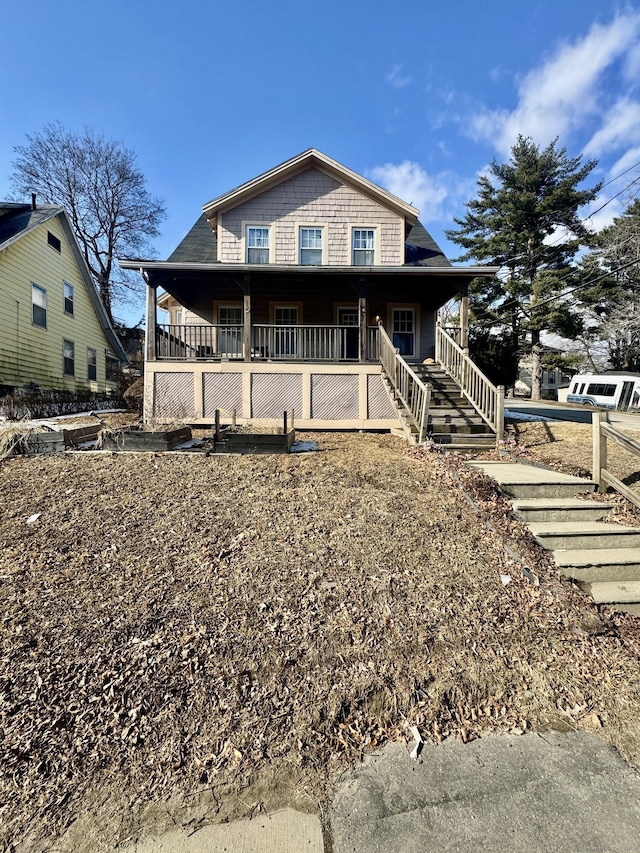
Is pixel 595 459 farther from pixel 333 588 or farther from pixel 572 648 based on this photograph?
pixel 333 588

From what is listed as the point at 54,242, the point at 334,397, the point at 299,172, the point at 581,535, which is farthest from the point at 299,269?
the point at 54,242

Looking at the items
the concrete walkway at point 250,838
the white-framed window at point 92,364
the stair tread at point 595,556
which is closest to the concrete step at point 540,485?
the stair tread at point 595,556

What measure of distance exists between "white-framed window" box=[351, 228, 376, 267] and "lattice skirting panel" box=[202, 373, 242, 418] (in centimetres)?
556

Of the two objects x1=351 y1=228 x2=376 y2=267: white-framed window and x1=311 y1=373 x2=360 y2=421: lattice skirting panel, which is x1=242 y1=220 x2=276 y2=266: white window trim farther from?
x1=311 y1=373 x2=360 y2=421: lattice skirting panel

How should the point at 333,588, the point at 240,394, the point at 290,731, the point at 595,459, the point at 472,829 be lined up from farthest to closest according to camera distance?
the point at 240,394 < the point at 595,459 < the point at 333,588 < the point at 290,731 < the point at 472,829

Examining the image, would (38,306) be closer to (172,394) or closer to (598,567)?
(172,394)

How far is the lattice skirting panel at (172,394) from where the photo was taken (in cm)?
1017

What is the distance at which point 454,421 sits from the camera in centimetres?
833

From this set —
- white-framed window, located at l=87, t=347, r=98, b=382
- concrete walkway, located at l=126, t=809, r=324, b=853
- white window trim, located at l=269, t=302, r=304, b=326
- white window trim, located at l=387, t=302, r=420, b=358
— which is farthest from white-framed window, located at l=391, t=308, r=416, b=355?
white-framed window, located at l=87, t=347, r=98, b=382

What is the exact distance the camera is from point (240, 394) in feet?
33.7

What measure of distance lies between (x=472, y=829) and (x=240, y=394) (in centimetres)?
933

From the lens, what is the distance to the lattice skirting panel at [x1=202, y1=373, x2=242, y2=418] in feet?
33.5

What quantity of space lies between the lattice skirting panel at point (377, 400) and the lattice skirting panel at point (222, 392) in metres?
3.44

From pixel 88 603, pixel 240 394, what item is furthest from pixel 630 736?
pixel 240 394
